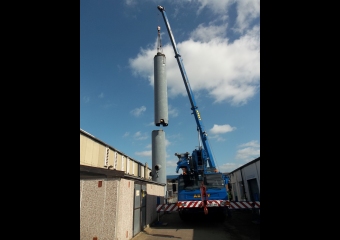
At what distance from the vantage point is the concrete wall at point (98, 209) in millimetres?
6488

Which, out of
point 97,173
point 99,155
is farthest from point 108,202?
point 99,155

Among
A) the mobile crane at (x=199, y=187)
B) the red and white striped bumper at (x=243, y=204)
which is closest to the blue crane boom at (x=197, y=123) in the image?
the mobile crane at (x=199, y=187)

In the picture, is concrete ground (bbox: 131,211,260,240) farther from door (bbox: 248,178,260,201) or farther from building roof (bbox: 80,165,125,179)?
building roof (bbox: 80,165,125,179)

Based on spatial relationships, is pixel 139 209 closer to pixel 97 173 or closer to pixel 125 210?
pixel 125 210

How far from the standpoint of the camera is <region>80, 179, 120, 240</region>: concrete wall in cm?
649

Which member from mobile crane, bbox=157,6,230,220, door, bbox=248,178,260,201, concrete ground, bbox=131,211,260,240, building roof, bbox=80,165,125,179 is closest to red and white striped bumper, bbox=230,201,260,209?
mobile crane, bbox=157,6,230,220

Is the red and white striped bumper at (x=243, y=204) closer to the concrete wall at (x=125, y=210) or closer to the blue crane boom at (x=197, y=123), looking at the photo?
the blue crane boom at (x=197, y=123)
